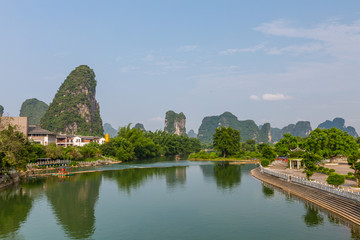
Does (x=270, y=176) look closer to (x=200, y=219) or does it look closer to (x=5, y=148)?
(x=200, y=219)

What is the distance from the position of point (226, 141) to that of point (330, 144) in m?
50.5

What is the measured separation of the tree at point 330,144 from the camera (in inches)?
3219

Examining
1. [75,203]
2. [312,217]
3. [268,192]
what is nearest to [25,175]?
[75,203]

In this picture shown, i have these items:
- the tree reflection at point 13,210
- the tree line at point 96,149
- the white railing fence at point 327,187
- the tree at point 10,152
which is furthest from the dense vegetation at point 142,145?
the white railing fence at point 327,187

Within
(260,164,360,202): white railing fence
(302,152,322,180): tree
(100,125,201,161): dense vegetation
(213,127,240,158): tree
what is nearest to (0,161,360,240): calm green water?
(260,164,360,202): white railing fence

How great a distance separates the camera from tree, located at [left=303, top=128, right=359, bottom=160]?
8175 centimetres

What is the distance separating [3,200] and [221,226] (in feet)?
113

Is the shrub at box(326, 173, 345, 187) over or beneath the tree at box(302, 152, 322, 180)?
beneath

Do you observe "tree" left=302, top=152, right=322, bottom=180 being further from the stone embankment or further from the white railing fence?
the stone embankment

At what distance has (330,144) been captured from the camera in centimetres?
8356

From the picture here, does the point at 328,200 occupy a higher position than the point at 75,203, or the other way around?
the point at 328,200

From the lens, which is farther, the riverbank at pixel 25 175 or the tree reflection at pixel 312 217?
the riverbank at pixel 25 175

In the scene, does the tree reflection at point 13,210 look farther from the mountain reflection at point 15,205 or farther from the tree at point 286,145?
the tree at point 286,145

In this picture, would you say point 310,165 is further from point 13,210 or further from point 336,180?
point 13,210
